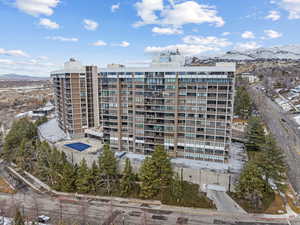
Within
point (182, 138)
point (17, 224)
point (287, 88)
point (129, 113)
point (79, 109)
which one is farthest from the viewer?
point (287, 88)

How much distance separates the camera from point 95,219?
38375 millimetres

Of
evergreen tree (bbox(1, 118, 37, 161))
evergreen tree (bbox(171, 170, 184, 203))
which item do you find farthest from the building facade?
evergreen tree (bbox(171, 170, 184, 203))

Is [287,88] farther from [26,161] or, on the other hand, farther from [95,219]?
[26,161]

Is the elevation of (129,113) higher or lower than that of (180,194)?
higher

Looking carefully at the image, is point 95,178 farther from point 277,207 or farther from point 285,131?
point 285,131

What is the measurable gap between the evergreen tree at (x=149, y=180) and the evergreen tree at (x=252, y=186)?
58.4ft

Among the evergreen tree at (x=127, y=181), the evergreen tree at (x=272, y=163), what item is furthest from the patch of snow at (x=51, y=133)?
the evergreen tree at (x=272, y=163)

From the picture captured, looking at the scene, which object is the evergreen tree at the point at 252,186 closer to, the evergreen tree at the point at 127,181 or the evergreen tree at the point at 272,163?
the evergreen tree at the point at 272,163

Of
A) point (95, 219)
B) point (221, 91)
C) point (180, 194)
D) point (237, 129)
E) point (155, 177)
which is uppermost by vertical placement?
point (221, 91)

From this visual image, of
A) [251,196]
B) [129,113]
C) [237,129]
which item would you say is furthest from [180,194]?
[237,129]

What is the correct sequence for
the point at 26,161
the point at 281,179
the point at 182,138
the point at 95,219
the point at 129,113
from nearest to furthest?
1. the point at 95,219
2. the point at 281,179
3. the point at 182,138
4. the point at 129,113
5. the point at 26,161

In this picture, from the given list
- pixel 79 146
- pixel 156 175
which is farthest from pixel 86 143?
pixel 156 175

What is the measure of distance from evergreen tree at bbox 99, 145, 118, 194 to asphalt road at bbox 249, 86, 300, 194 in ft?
142

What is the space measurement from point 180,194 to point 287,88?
4900 inches
